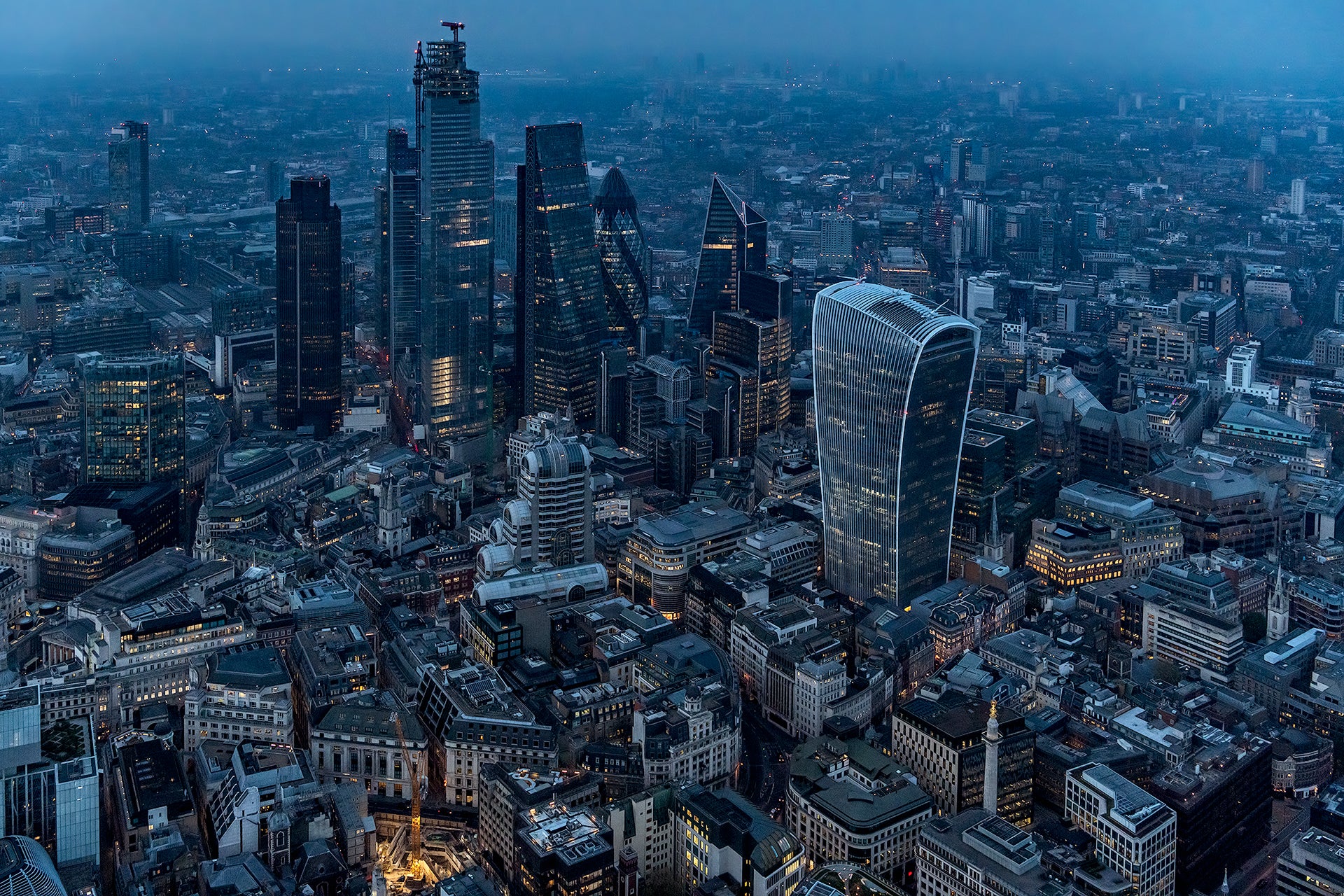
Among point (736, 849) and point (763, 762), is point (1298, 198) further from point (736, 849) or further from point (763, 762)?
point (736, 849)

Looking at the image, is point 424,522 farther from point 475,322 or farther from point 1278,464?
point 1278,464

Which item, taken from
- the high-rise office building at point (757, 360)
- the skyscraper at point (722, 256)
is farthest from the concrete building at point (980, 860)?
the skyscraper at point (722, 256)

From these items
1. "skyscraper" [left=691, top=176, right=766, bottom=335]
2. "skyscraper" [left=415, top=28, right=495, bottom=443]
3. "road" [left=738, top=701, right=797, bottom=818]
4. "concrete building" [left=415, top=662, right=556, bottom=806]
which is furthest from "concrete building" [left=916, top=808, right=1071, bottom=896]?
"skyscraper" [left=691, top=176, right=766, bottom=335]

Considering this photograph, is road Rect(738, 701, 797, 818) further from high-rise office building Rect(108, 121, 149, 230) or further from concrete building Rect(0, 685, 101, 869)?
high-rise office building Rect(108, 121, 149, 230)

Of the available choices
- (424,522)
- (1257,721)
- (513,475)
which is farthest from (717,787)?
(513,475)

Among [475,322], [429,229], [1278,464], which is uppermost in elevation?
[429,229]

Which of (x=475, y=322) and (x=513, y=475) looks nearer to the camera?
(x=513, y=475)
